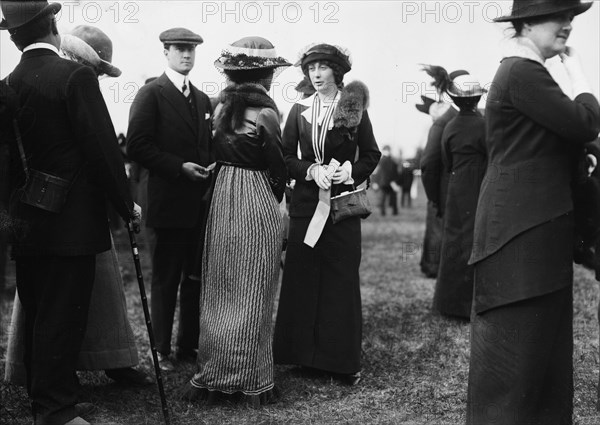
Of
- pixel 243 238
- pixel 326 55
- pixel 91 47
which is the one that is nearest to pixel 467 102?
pixel 326 55

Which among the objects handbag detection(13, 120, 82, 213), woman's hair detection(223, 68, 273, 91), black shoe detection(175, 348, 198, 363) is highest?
woman's hair detection(223, 68, 273, 91)

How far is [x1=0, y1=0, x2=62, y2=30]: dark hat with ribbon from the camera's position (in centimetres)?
386

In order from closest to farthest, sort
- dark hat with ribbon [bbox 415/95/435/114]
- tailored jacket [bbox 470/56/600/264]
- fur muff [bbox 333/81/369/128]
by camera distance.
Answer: tailored jacket [bbox 470/56/600/264]
fur muff [bbox 333/81/369/128]
dark hat with ribbon [bbox 415/95/435/114]

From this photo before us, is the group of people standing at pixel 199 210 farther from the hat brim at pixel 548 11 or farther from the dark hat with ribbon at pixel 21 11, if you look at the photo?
the hat brim at pixel 548 11

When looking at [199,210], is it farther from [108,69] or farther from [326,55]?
[326,55]

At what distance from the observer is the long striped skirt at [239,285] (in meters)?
4.64

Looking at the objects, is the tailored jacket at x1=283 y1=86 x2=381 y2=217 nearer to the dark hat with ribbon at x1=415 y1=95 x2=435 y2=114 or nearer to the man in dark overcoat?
the man in dark overcoat

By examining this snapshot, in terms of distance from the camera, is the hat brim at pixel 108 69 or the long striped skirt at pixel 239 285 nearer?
the long striped skirt at pixel 239 285

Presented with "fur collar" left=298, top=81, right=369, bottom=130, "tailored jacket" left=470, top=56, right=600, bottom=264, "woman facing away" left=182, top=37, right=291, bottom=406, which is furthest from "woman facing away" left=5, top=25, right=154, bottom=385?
A: "tailored jacket" left=470, top=56, right=600, bottom=264

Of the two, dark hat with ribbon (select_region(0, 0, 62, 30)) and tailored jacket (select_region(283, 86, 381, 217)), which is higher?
dark hat with ribbon (select_region(0, 0, 62, 30))

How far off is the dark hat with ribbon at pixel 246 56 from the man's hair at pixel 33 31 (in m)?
1.05

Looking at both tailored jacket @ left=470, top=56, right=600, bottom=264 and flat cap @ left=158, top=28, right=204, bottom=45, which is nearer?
tailored jacket @ left=470, top=56, right=600, bottom=264

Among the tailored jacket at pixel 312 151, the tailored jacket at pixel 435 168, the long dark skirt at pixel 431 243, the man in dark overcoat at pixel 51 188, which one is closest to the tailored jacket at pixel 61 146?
the man in dark overcoat at pixel 51 188

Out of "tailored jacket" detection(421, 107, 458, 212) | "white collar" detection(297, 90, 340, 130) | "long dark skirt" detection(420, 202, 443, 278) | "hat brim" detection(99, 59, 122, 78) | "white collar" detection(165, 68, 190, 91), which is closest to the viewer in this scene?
"hat brim" detection(99, 59, 122, 78)
